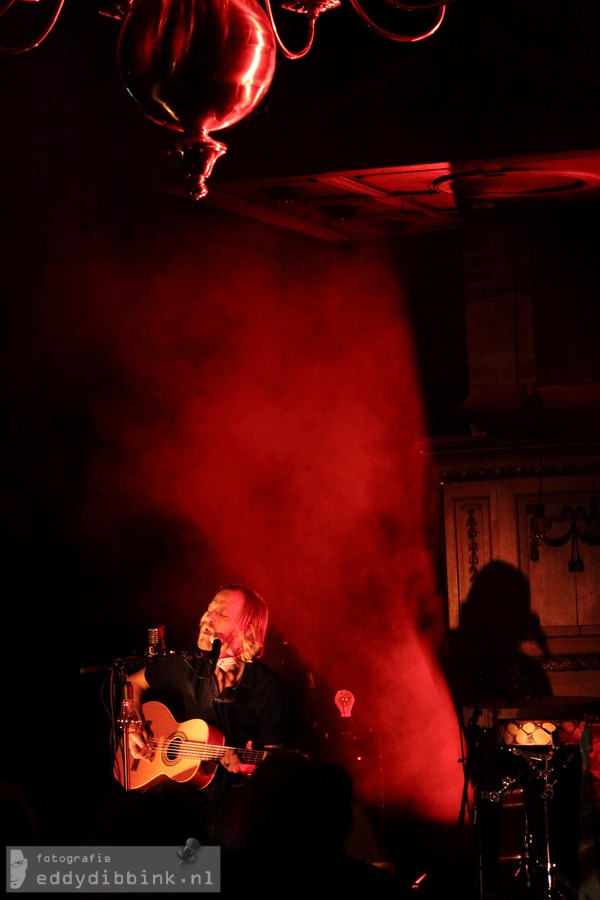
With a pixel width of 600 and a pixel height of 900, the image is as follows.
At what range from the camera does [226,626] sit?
5.71m

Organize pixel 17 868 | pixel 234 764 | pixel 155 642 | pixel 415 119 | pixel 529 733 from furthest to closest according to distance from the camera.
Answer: pixel 155 642
pixel 529 733
pixel 234 764
pixel 415 119
pixel 17 868

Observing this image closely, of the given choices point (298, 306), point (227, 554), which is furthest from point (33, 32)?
point (227, 554)

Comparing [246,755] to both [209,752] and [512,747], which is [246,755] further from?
[512,747]

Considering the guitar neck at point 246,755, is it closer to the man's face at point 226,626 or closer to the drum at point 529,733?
the man's face at point 226,626

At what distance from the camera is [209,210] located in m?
7.44

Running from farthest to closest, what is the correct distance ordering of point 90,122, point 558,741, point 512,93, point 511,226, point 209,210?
point 209,210, point 511,226, point 90,122, point 558,741, point 512,93

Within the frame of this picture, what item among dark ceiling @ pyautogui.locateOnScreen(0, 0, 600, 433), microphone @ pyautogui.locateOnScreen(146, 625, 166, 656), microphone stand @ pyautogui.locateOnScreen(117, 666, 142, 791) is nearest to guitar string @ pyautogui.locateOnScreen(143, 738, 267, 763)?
microphone stand @ pyautogui.locateOnScreen(117, 666, 142, 791)

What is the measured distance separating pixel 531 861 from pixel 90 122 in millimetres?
4298

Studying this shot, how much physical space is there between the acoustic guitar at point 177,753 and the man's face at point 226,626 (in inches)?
14.4

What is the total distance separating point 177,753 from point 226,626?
25.0 inches

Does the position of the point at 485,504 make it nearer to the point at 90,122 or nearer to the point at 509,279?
the point at 509,279

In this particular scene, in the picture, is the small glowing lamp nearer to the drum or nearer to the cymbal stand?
the drum

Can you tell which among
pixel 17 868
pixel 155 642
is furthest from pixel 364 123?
pixel 17 868

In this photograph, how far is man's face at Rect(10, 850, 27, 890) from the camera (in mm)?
2535
